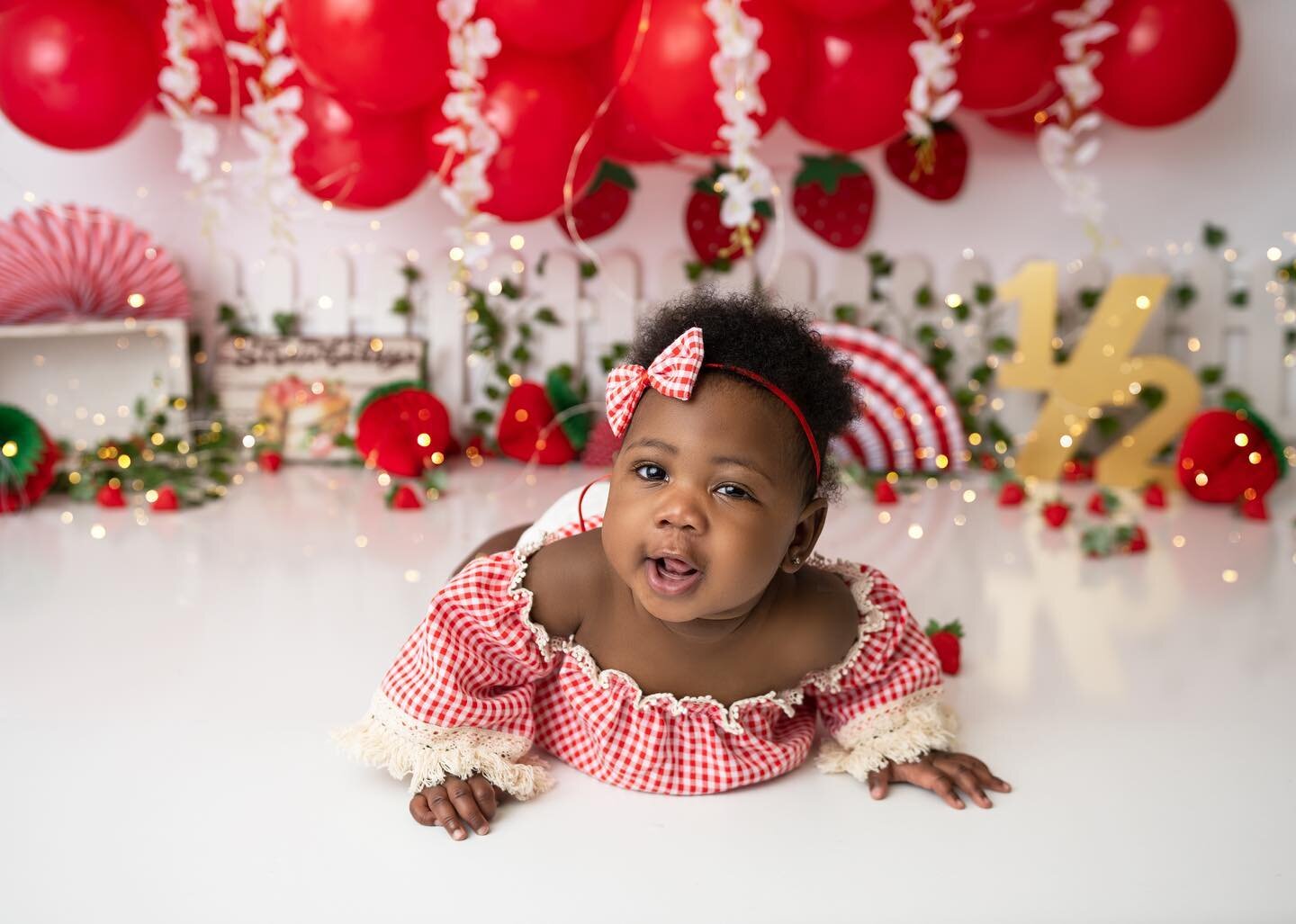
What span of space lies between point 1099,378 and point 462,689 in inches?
96.1

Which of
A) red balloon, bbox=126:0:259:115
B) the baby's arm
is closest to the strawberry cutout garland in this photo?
red balloon, bbox=126:0:259:115

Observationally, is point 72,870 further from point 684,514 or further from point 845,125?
point 845,125

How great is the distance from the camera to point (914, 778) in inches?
58.9

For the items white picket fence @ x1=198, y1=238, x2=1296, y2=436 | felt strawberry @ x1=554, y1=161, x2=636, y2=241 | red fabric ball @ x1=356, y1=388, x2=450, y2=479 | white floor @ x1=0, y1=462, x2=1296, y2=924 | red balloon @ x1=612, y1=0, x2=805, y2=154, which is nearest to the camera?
white floor @ x1=0, y1=462, x2=1296, y2=924

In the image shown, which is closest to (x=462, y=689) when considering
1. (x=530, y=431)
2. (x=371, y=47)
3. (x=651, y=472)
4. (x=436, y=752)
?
(x=436, y=752)

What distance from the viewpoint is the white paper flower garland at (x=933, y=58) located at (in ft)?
8.72

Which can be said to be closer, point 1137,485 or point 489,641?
point 489,641

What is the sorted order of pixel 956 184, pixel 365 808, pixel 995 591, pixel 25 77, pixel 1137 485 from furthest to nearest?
pixel 956 184, pixel 1137 485, pixel 25 77, pixel 995 591, pixel 365 808

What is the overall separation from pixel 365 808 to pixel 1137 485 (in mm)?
2511

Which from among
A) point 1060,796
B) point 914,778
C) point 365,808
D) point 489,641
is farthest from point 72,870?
point 1060,796

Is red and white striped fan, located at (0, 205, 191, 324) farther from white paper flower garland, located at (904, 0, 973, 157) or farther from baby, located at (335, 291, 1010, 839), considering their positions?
baby, located at (335, 291, 1010, 839)

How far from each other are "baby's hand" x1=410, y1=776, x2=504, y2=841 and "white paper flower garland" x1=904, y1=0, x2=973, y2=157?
184 cm

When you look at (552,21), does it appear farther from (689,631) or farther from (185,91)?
(689,631)

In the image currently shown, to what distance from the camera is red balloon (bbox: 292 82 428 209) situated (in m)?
2.82
